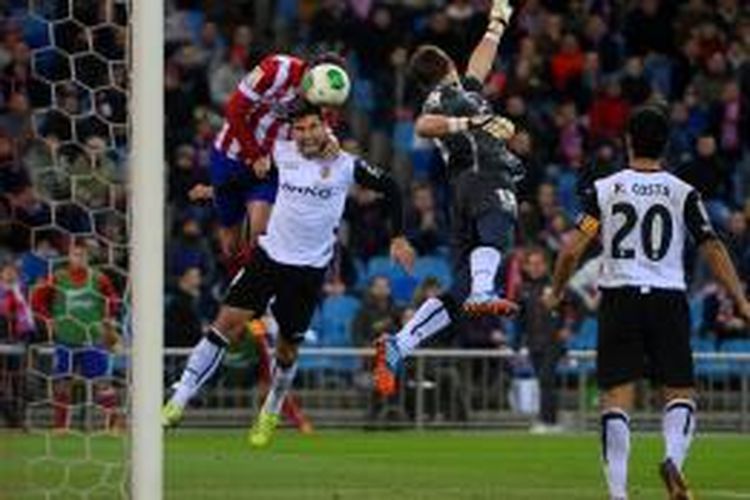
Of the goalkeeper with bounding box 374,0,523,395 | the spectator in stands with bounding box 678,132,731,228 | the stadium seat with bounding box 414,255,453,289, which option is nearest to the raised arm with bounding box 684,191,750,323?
the goalkeeper with bounding box 374,0,523,395

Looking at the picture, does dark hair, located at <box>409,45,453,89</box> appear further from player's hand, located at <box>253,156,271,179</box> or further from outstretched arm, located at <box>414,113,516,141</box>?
player's hand, located at <box>253,156,271,179</box>

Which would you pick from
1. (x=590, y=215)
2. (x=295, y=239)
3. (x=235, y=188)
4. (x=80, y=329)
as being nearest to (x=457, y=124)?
(x=295, y=239)

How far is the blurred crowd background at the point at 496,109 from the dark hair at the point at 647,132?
8963 millimetres

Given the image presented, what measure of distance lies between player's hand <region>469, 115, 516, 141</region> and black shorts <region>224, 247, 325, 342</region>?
1.54m

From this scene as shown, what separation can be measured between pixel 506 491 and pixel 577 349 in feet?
35.7

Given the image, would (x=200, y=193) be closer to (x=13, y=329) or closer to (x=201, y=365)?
(x=201, y=365)

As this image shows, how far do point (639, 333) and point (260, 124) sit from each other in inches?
198

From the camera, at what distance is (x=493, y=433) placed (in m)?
24.4

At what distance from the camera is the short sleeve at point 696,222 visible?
1353cm

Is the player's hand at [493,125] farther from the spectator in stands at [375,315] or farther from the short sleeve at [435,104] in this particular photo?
the spectator in stands at [375,315]

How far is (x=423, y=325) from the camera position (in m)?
17.3

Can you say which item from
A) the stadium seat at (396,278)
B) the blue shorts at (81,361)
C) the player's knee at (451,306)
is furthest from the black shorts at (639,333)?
the stadium seat at (396,278)

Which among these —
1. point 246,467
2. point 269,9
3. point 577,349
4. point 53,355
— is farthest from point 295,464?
point 269,9

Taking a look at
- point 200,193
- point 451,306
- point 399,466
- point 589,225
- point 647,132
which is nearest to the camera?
point 647,132
